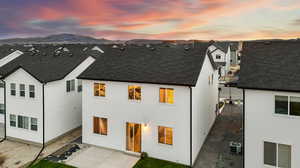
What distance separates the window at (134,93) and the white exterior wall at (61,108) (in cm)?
731

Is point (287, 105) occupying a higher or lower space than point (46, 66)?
lower

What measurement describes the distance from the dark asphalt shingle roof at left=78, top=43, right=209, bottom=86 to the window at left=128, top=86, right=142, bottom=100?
64cm

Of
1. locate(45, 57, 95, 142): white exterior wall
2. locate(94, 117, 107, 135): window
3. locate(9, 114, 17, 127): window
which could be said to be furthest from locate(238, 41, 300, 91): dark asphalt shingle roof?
locate(9, 114, 17, 127): window

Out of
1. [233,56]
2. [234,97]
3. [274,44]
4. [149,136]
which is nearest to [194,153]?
[149,136]

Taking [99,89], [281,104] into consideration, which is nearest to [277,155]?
[281,104]

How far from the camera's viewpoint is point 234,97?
34.4 metres

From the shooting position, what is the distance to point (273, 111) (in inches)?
435

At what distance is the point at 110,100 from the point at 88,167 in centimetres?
488

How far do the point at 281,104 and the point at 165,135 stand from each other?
23.7 ft

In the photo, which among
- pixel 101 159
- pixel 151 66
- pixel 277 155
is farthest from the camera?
pixel 151 66

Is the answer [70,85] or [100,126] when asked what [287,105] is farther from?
[70,85]

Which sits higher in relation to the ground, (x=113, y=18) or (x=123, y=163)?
(x=113, y=18)

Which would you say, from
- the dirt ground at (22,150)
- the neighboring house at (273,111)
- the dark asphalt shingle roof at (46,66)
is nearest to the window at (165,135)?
the neighboring house at (273,111)

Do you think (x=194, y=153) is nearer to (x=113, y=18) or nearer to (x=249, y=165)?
(x=249, y=165)
